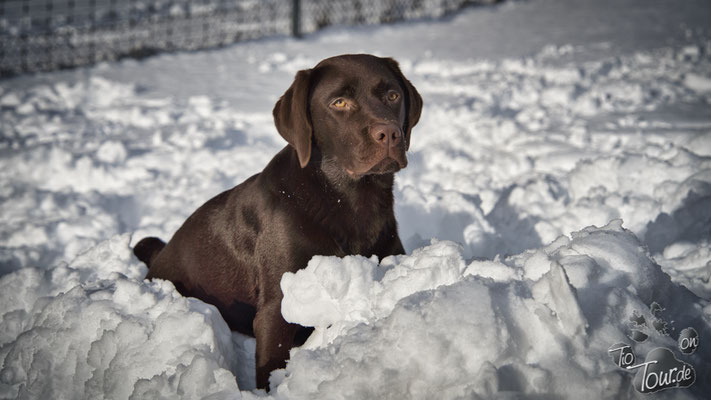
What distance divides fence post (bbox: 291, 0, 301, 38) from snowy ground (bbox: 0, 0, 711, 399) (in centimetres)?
226

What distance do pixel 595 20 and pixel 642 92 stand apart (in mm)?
5575

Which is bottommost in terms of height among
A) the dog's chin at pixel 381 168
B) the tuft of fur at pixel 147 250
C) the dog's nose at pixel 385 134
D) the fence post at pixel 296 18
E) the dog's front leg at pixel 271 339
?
the tuft of fur at pixel 147 250

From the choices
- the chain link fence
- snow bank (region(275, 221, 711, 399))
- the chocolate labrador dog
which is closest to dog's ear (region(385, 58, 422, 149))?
the chocolate labrador dog

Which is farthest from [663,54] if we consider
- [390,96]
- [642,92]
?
[390,96]

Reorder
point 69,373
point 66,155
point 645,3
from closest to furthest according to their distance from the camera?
1. point 69,373
2. point 66,155
3. point 645,3

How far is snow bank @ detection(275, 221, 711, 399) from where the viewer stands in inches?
60.1

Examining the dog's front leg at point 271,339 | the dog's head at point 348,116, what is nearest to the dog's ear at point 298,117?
the dog's head at point 348,116

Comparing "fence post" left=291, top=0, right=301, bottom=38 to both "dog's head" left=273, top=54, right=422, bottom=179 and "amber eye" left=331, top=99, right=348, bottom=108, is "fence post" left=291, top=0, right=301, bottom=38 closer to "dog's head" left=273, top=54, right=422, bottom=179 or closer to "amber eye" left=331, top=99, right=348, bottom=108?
"dog's head" left=273, top=54, right=422, bottom=179

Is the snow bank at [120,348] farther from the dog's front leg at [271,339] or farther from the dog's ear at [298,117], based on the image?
the dog's ear at [298,117]

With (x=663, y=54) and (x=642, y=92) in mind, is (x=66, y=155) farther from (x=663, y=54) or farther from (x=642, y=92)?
(x=663, y=54)

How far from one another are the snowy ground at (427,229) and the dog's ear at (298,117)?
570mm

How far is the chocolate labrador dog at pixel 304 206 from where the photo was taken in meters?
2.31

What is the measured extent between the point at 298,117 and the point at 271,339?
3.16ft

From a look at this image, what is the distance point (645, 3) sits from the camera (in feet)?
40.1
